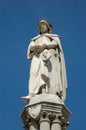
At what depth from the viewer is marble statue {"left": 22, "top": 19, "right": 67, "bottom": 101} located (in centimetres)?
2064

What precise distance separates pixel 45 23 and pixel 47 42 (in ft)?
3.58

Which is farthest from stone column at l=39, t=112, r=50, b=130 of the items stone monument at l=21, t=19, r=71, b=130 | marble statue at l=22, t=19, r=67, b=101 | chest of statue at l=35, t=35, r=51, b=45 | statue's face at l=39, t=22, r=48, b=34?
statue's face at l=39, t=22, r=48, b=34

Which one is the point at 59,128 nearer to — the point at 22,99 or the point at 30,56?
the point at 22,99

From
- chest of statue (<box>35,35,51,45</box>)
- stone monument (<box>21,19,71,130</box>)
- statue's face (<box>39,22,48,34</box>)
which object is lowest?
stone monument (<box>21,19,71,130</box>)

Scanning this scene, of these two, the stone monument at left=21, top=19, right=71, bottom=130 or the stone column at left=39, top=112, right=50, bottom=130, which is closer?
the stone column at left=39, top=112, right=50, bottom=130

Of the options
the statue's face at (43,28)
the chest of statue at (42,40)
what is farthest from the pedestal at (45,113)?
the statue's face at (43,28)

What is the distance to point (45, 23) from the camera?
22672 mm

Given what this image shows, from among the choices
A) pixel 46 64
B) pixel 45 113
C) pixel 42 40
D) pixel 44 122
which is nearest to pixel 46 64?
pixel 46 64

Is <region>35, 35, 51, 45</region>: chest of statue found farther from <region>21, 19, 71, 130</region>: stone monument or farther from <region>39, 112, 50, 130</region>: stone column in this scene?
<region>39, 112, 50, 130</region>: stone column

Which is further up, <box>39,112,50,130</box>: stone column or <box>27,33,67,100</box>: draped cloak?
<box>27,33,67,100</box>: draped cloak

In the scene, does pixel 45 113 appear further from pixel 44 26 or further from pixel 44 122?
pixel 44 26

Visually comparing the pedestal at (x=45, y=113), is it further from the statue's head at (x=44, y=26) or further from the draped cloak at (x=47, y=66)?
the statue's head at (x=44, y=26)

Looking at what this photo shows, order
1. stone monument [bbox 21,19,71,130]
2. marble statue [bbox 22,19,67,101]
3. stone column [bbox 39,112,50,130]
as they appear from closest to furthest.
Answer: stone column [bbox 39,112,50,130] < stone monument [bbox 21,19,71,130] < marble statue [bbox 22,19,67,101]

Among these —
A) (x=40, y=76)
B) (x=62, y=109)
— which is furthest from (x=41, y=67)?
(x=62, y=109)
